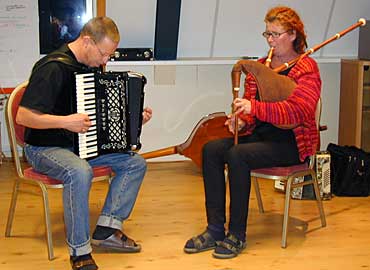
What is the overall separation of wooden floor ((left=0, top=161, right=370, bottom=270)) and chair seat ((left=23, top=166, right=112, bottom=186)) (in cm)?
35

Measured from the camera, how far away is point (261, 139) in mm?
3215

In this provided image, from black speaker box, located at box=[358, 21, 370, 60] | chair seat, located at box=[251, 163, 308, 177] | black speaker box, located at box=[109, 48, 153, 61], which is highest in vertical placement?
black speaker box, located at box=[358, 21, 370, 60]

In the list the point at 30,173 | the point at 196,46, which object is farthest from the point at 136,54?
the point at 30,173

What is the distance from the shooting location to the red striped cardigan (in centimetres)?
301

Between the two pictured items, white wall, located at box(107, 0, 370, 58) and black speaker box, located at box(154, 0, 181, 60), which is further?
white wall, located at box(107, 0, 370, 58)

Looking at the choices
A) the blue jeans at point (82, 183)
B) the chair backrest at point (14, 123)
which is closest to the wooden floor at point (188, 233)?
the blue jeans at point (82, 183)

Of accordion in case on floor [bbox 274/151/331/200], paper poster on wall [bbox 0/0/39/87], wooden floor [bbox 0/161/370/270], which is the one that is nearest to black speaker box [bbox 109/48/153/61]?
paper poster on wall [bbox 0/0/39/87]

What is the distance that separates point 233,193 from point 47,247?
34.3 inches

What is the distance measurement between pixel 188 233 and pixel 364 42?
2203mm

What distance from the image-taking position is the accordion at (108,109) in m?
2.86

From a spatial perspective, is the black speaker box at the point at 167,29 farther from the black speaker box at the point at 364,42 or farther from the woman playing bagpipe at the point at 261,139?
the woman playing bagpipe at the point at 261,139

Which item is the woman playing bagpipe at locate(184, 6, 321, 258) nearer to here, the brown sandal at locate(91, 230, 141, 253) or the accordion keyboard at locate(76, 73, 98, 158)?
the brown sandal at locate(91, 230, 141, 253)

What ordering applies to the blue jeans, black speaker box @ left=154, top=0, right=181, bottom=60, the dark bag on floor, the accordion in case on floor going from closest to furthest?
the blue jeans, the accordion in case on floor, the dark bag on floor, black speaker box @ left=154, top=0, right=181, bottom=60

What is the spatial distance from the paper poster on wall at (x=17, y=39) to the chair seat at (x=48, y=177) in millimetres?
1826
